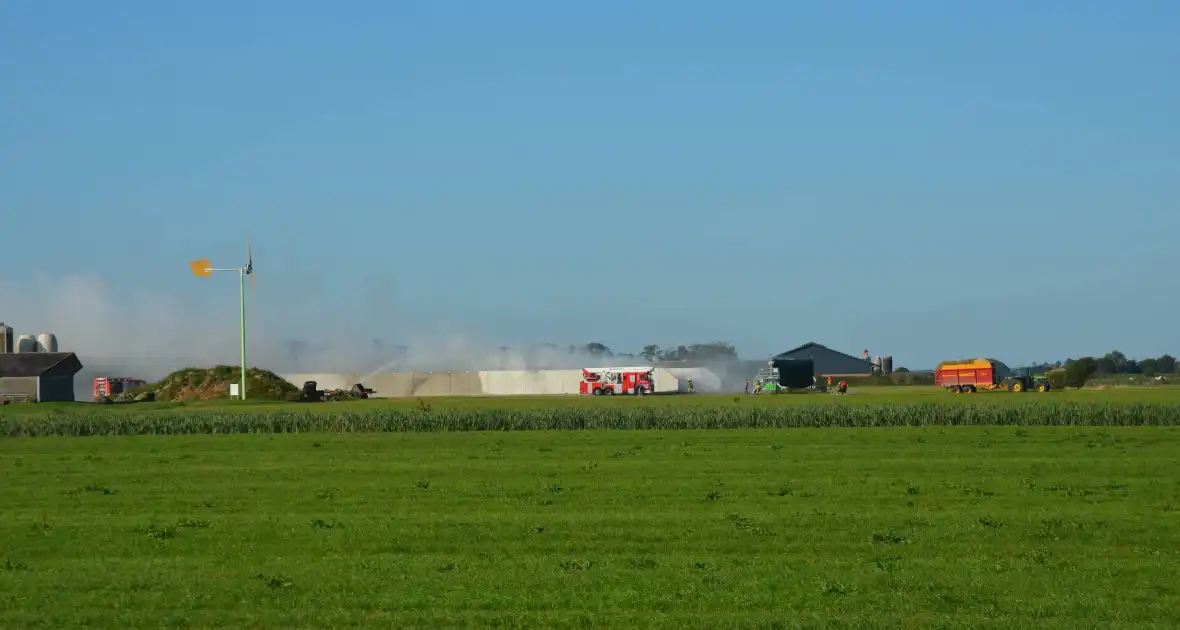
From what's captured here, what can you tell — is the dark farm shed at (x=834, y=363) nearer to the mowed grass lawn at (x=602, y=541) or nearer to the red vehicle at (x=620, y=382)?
the red vehicle at (x=620, y=382)

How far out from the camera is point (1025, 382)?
104500 mm

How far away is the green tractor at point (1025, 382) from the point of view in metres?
104

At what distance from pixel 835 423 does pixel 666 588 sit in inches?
1482

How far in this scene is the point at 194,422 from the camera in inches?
2138

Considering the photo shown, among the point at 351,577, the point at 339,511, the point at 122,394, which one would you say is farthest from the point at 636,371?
the point at 351,577

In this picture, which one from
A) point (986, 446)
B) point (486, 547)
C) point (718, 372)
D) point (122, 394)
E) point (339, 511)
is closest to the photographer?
point (486, 547)

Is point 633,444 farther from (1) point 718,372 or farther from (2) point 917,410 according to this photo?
(1) point 718,372

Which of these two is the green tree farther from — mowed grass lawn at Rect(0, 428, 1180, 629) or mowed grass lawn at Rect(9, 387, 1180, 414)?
mowed grass lawn at Rect(0, 428, 1180, 629)

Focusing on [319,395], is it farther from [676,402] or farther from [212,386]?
[676,402]

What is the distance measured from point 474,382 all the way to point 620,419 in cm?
8498

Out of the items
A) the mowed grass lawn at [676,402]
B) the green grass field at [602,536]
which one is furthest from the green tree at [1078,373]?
the green grass field at [602,536]

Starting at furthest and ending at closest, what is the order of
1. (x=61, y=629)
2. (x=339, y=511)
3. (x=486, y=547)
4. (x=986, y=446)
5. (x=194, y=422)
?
(x=194, y=422)
(x=986, y=446)
(x=339, y=511)
(x=486, y=547)
(x=61, y=629)

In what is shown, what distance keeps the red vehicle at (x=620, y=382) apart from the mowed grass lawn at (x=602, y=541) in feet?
246

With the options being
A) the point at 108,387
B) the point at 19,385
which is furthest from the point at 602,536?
the point at 108,387
